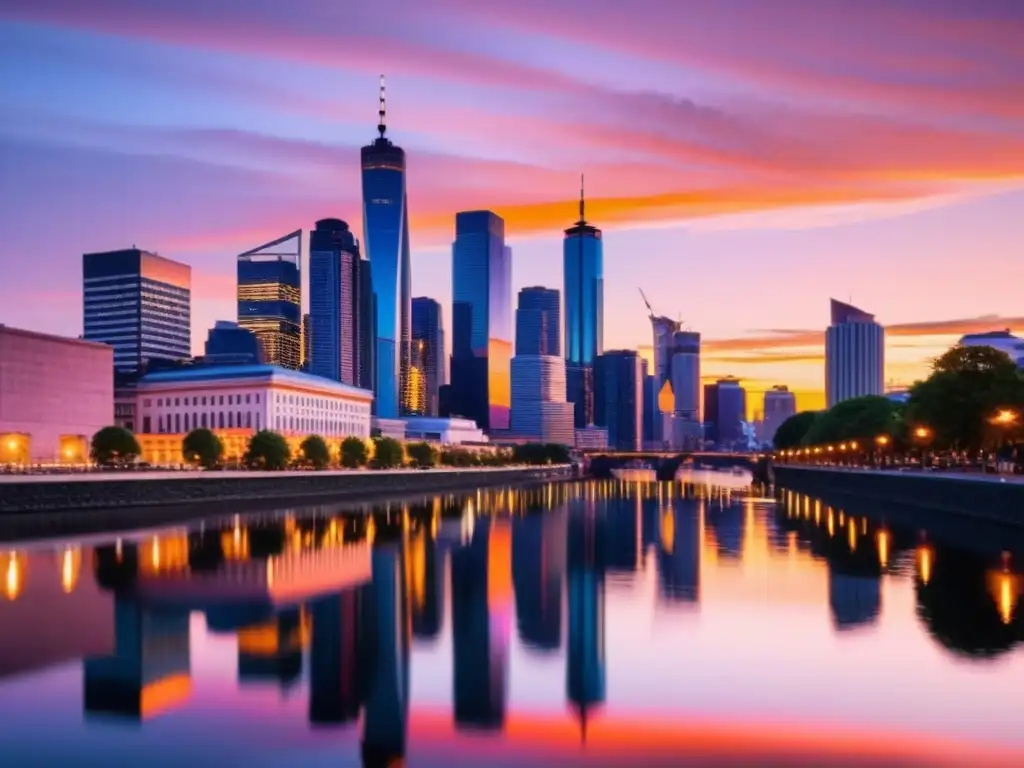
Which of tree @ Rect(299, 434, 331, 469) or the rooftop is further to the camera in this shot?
the rooftop

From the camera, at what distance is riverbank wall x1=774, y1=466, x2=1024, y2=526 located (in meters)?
63.3

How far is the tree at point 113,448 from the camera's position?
114 metres

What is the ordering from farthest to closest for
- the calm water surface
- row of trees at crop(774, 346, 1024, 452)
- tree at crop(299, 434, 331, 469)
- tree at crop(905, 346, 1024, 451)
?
1. tree at crop(299, 434, 331, 469)
2. tree at crop(905, 346, 1024, 451)
3. row of trees at crop(774, 346, 1024, 452)
4. the calm water surface

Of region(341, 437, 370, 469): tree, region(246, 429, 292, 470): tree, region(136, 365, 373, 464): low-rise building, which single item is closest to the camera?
region(246, 429, 292, 470): tree

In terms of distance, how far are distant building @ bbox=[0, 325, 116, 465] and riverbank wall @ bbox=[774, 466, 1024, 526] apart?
97418 millimetres

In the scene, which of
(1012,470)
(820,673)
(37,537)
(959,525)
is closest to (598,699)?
(820,673)

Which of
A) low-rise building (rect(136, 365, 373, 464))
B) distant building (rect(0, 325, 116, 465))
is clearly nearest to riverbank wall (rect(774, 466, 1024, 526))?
low-rise building (rect(136, 365, 373, 464))

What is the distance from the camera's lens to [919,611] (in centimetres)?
3031

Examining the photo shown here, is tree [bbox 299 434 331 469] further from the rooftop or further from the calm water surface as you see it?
the calm water surface

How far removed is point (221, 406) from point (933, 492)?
435ft

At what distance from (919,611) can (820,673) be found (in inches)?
371

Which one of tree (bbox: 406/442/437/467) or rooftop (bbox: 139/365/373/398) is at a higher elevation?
rooftop (bbox: 139/365/373/398)

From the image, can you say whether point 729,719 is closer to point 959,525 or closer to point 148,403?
point 959,525

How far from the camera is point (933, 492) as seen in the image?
81.5 meters
